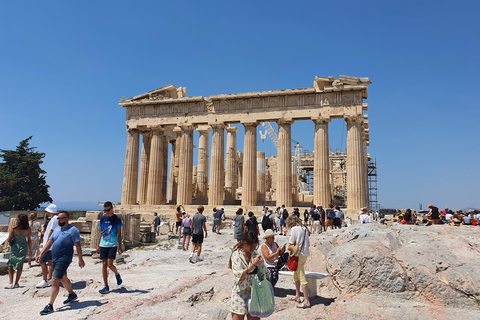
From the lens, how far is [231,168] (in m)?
38.9

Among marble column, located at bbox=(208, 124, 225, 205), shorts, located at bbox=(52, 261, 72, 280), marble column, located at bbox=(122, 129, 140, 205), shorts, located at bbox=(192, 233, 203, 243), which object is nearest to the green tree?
marble column, located at bbox=(122, 129, 140, 205)

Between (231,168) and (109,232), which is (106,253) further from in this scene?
(231,168)

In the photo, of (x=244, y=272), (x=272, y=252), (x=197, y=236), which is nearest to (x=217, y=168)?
(x=197, y=236)

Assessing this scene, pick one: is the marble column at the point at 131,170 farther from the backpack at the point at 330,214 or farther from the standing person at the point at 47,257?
the standing person at the point at 47,257

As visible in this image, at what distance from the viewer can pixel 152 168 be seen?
32969 millimetres

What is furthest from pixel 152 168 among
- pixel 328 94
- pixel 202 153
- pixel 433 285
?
pixel 433 285

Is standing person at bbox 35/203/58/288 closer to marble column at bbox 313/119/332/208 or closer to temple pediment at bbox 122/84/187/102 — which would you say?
marble column at bbox 313/119/332/208

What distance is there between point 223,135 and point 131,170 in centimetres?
947

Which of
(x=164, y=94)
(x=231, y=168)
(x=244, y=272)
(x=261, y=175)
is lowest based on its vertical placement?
(x=244, y=272)

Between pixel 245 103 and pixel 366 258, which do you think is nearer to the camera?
pixel 366 258

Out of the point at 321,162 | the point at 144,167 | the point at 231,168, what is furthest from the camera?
the point at 231,168

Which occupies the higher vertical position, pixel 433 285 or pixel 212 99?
pixel 212 99

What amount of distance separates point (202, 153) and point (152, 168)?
6835mm

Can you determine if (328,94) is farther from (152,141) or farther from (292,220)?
(292,220)
